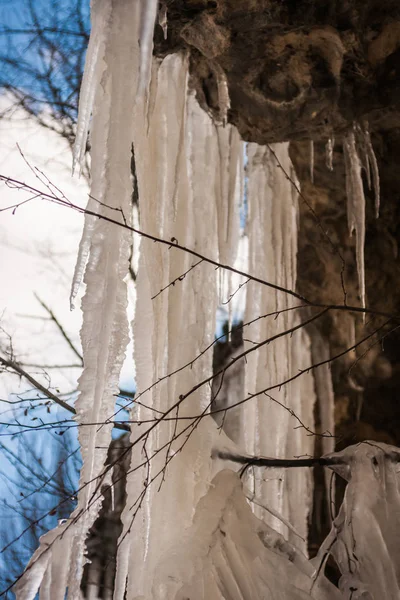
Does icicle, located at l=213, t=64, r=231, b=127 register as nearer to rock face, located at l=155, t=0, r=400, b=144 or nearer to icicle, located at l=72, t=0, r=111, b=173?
rock face, located at l=155, t=0, r=400, b=144

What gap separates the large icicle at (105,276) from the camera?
1.62m

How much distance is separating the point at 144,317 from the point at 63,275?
3544mm

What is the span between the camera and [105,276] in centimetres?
169

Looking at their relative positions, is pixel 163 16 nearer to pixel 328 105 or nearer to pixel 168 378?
pixel 328 105

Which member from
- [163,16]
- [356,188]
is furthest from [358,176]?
[163,16]

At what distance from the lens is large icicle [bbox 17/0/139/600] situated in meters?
1.62

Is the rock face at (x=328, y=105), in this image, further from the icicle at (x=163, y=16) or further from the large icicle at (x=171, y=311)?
the large icicle at (x=171, y=311)

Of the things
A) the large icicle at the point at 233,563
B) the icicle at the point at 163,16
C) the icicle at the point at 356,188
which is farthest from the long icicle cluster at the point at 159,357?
the icicle at the point at 356,188

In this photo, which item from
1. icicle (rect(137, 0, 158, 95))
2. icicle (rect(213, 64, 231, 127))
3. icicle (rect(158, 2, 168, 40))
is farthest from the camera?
icicle (rect(213, 64, 231, 127))

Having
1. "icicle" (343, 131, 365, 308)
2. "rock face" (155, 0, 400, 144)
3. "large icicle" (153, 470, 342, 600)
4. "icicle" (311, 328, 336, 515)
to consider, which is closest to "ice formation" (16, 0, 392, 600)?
"large icicle" (153, 470, 342, 600)

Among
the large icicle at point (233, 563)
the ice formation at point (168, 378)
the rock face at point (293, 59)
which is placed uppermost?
the rock face at point (293, 59)

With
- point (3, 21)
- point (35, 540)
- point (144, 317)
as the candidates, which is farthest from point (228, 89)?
point (35, 540)

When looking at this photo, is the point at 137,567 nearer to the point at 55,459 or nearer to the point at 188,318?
the point at 188,318

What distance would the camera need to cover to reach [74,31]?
3.54m
